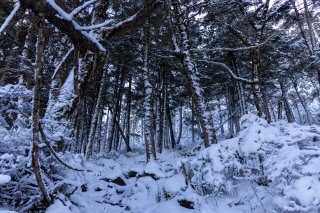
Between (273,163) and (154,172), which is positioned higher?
(273,163)

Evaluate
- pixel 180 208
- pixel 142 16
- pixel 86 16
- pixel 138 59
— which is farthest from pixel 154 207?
pixel 138 59

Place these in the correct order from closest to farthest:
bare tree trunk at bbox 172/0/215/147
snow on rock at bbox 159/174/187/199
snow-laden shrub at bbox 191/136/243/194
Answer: snow-laden shrub at bbox 191/136/243/194, snow on rock at bbox 159/174/187/199, bare tree trunk at bbox 172/0/215/147

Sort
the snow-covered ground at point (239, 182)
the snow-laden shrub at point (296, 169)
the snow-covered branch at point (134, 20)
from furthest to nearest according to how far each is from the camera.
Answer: the snow-covered branch at point (134, 20) → the snow-covered ground at point (239, 182) → the snow-laden shrub at point (296, 169)

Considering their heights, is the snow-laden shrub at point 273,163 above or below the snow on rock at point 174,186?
above

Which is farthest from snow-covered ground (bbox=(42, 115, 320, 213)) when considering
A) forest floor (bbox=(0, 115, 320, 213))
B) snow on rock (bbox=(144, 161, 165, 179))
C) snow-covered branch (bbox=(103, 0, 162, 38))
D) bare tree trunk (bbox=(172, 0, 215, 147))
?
snow-covered branch (bbox=(103, 0, 162, 38))

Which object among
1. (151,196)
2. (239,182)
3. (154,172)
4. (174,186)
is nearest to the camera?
(239,182)

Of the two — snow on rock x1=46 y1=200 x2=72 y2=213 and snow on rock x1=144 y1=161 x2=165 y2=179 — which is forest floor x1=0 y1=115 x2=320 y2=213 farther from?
snow on rock x1=144 y1=161 x2=165 y2=179

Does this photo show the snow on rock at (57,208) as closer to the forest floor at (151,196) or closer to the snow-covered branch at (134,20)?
the forest floor at (151,196)

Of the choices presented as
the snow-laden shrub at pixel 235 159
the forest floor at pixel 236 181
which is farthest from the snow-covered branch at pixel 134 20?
the snow-laden shrub at pixel 235 159

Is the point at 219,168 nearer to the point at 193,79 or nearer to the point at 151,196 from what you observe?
the point at 151,196

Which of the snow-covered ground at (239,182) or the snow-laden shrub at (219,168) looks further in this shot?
the snow-laden shrub at (219,168)

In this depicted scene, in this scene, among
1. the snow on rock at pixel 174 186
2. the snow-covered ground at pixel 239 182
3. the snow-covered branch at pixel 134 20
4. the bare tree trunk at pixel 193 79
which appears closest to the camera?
the snow-covered ground at pixel 239 182

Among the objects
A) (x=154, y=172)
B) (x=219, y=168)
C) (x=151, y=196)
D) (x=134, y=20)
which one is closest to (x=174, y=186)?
(x=151, y=196)

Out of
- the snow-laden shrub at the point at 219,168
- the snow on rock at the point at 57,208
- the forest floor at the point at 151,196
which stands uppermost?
the snow-laden shrub at the point at 219,168
